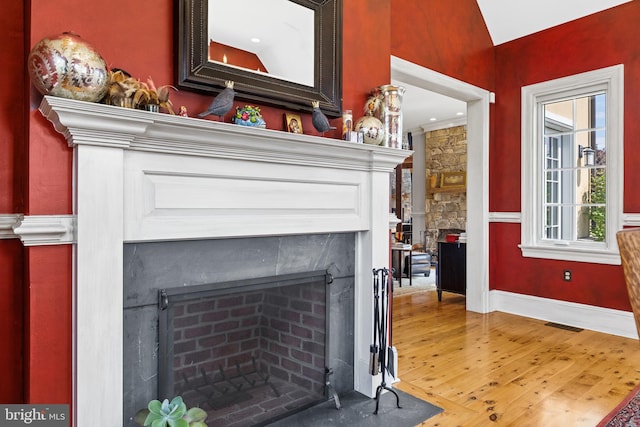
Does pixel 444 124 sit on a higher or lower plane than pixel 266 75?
higher

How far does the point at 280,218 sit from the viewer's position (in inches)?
79.6

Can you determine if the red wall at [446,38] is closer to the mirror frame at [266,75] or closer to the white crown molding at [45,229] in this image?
the mirror frame at [266,75]

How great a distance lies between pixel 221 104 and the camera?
1771 mm

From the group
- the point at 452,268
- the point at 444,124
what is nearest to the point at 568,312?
the point at 452,268

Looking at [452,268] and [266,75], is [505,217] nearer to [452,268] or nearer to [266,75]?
[452,268]

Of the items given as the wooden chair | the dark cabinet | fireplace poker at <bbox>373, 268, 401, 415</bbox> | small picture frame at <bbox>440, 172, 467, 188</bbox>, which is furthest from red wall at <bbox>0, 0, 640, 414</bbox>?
small picture frame at <bbox>440, 172, 467, 188</bbox>

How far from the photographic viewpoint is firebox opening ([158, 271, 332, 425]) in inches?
70.8

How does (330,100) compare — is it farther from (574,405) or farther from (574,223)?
(574,223)

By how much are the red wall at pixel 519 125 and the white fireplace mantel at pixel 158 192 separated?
2.68 metres

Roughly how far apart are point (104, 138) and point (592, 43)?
162 inches

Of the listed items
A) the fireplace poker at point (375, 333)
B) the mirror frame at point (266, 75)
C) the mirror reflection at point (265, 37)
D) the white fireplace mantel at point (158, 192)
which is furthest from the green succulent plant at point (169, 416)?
the mirror reflection at point (265, 37)

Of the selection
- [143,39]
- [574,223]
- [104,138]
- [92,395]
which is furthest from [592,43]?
[92,395]

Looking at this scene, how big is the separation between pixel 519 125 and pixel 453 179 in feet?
12.7

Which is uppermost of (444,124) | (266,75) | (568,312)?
(444,124)
